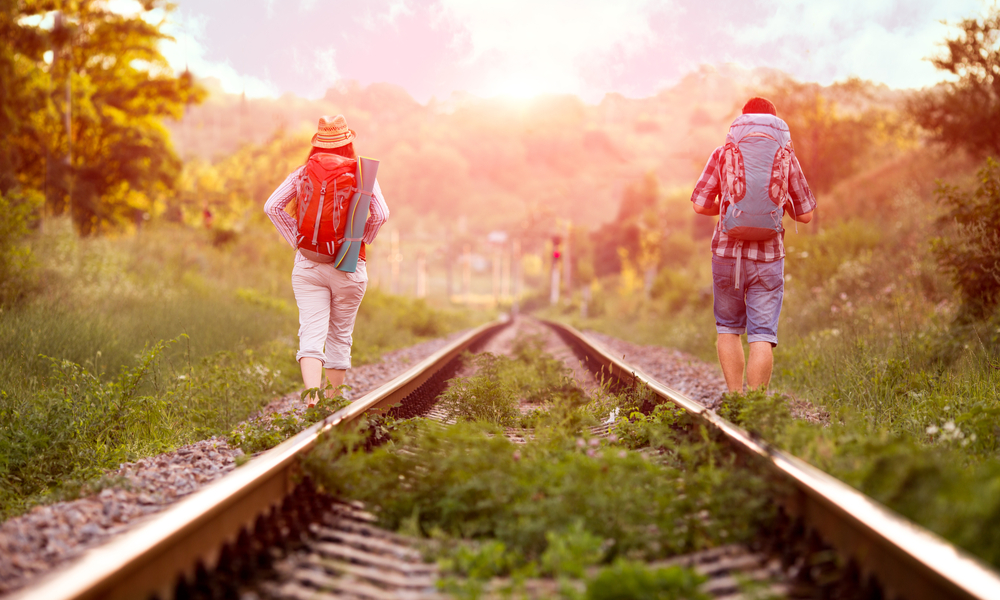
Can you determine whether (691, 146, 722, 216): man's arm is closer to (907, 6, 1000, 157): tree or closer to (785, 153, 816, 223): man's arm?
(785, 153, 816, 223): man's arm

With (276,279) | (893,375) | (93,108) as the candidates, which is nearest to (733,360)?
(893,375)

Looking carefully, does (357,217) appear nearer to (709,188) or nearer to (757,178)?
(709,188)

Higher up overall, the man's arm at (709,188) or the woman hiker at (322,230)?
the man's arm at (709,188)

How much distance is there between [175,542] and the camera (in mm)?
2086

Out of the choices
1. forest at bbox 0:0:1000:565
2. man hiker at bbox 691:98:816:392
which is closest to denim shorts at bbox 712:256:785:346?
man hiker at bbox 691:98:816:392

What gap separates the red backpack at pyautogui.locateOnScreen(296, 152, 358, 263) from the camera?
186 inches

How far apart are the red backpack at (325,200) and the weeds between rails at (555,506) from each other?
5.81 ft

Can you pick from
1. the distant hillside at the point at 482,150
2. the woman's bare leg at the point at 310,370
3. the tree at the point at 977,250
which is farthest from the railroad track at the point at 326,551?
the distant hillside at the point at 482,150

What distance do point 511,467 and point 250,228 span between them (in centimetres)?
2382

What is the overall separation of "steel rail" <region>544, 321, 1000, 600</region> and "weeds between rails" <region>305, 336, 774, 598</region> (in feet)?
0.51

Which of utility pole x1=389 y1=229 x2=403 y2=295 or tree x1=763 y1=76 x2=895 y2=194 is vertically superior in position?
tree x1=763 y1=76 x2=895 y2=194

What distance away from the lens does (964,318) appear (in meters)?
7.04

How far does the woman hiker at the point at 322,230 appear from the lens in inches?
186

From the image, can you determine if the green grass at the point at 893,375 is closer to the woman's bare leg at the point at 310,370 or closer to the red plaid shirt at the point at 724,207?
the red plaid shirt at the point at 724,207
